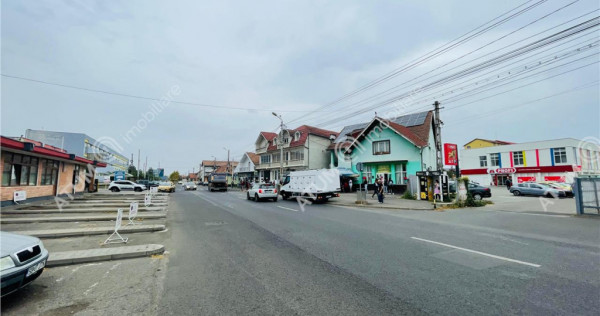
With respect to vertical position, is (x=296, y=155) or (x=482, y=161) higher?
(x=296, y=155)

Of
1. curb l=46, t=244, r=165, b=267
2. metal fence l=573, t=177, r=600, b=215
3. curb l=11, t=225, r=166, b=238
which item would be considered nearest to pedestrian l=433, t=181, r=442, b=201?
metal fence l=573, t=177, r=600, b=215

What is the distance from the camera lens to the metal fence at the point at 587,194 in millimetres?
13016

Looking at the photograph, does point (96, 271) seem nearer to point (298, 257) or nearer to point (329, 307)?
point (298, 257)

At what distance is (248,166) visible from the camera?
205 feet

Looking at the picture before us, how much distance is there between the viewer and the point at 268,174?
52.9m

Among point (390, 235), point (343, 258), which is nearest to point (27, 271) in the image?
point (343, 258)

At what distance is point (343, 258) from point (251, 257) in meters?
Answer: 2.09

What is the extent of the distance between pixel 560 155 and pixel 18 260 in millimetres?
58450

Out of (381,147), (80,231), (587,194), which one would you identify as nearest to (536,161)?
(381,147)

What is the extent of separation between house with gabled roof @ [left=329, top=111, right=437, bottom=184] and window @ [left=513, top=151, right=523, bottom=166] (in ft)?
82.0

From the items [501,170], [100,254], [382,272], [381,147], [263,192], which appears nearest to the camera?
[382,272]

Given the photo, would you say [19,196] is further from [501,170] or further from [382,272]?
[501,170]

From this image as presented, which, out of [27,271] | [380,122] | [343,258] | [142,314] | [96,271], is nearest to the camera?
[142,314]

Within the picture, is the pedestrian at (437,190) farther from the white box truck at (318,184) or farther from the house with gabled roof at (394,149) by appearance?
the house with gabled roof at (394,149)
